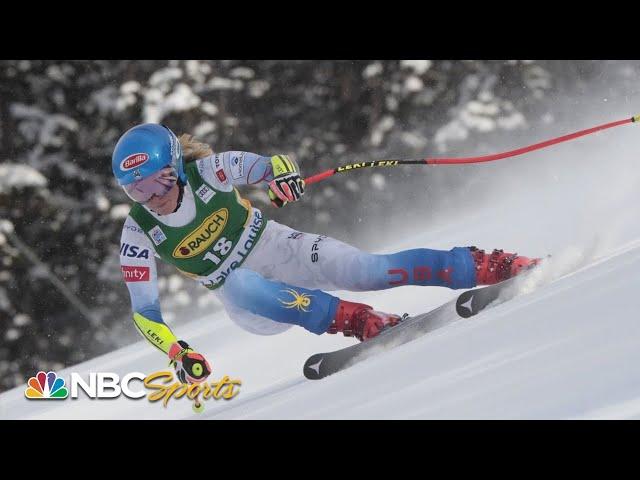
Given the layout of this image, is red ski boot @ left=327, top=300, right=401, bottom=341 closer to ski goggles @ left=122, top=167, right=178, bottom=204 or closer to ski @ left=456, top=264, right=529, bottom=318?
ski @ left=456, top=264, right=529, bottom=318

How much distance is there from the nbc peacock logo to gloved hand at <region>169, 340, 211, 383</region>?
2.33 feet

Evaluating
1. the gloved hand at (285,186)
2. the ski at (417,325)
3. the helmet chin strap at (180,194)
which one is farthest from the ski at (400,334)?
the helmet chin strap at (180,194)

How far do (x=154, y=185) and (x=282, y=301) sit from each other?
2.56 ft

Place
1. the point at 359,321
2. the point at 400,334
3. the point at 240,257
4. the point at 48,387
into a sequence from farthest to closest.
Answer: the point at 48,387
the point at 240,257
the point at 359,321
the point at 400,334

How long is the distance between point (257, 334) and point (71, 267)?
4.22m

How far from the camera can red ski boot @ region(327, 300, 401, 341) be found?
448cm

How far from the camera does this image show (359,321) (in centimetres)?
450

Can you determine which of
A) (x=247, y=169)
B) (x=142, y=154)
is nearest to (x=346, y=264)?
(x=247, y=169)

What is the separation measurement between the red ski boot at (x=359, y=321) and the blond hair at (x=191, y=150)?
977 mm

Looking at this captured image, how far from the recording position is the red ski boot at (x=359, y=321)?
4483 mm

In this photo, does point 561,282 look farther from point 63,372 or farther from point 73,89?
point 73,89

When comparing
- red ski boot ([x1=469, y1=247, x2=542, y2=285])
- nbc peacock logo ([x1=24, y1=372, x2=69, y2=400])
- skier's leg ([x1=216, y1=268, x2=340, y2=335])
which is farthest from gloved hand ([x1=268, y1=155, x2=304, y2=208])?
nbc peacock logo ([x1=24, y1=372, x2=69, y2=400])

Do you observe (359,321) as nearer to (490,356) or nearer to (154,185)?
(490,356)

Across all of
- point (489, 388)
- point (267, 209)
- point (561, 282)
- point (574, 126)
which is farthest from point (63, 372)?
point (574, 126)
